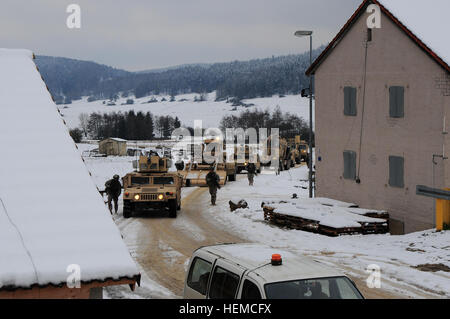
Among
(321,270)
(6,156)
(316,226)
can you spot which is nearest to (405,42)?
Result: (316,226)

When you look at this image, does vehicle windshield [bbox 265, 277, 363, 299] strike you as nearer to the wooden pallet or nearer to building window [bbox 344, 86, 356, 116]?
the wooden pallet

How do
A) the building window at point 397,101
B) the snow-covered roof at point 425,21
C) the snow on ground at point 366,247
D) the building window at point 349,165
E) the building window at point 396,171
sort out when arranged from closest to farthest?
1. the snow on ground at point 366,247
2. the snow-covered roof at point 425,21
3. the building window at point 397,101
4. the building window at point 396,171
5. the building window at point 349,165

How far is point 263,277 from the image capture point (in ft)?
28.1

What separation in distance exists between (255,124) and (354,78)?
100 meters

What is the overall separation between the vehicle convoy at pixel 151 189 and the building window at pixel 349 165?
762 centimetres

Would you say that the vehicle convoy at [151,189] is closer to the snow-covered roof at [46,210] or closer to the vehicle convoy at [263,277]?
the snow-covered roof at [46,210]

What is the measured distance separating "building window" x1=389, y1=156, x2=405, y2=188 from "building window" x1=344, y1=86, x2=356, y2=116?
343 cm

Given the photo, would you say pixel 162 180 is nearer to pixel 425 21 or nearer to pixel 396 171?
pixel 396 171

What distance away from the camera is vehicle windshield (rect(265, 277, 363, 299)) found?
838 centimetres

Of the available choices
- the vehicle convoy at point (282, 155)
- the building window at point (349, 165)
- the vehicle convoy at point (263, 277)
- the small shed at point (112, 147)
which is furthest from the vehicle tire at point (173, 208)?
the small shed at point (112, 147)

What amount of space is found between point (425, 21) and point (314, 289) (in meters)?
17.2

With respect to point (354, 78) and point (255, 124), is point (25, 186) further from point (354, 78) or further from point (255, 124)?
point (255, 124)

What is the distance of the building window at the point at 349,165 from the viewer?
26438mm

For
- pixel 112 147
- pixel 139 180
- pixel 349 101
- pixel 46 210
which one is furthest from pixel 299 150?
pixel 46 210
